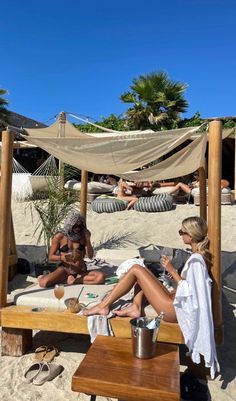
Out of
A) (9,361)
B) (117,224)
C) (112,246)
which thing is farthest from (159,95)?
(9,361)

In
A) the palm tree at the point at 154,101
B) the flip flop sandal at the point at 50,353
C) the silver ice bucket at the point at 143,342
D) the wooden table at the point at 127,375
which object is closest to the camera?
the wooden table at the point at 127,375

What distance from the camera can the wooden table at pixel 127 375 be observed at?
2.17 m

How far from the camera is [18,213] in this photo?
10.7 metres

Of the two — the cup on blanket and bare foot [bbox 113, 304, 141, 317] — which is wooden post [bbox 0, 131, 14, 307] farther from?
bare foot [bbox 113, 304, 141, 317]

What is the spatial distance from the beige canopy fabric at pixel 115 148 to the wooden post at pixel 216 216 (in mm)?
283

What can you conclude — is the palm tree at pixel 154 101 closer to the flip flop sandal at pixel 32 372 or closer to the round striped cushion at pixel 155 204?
the round striped cushion at pixel 155 204

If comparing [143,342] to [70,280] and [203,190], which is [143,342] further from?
[203,190]

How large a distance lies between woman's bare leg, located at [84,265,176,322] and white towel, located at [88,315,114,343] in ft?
0.19

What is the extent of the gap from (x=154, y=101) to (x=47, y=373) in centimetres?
1454

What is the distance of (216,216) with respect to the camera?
315 centimetres

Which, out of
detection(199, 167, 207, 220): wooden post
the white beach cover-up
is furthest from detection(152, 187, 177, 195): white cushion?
the white beach cover-up

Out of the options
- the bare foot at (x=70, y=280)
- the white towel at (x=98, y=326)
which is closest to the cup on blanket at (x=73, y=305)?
the white towel at (x=98, y=326)

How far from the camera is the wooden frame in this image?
3.14 meters

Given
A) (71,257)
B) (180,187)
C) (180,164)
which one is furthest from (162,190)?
(71,257)
